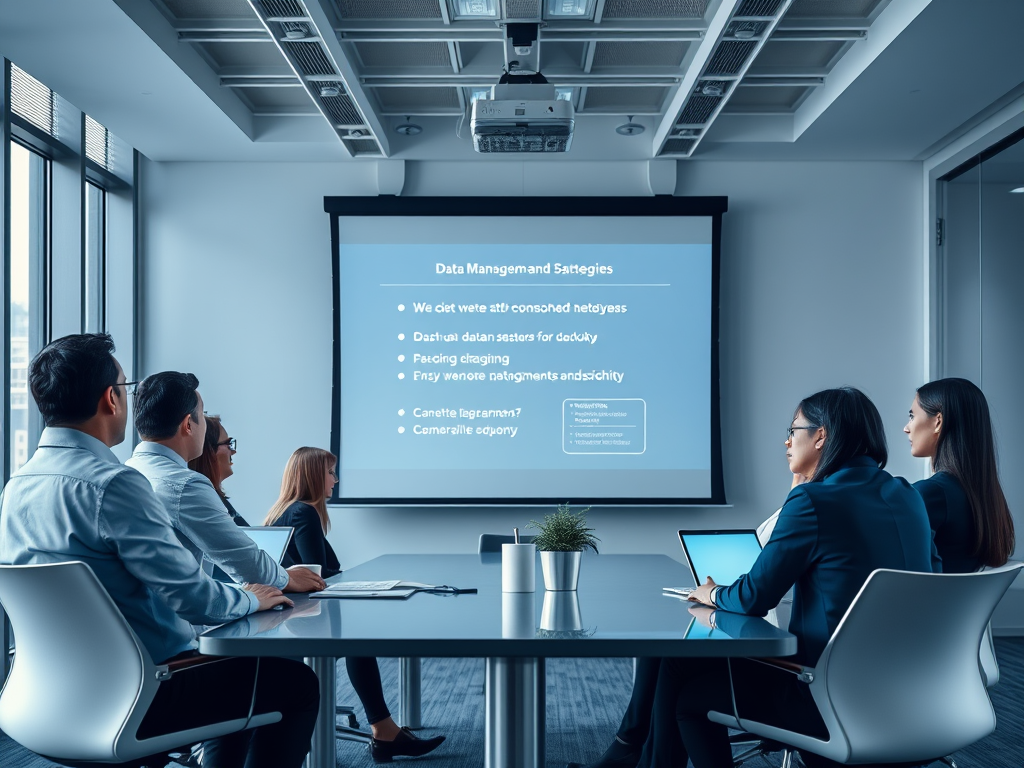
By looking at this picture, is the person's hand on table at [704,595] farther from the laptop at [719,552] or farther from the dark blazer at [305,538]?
the dark blazer at [305,538]

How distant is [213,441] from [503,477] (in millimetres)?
2659

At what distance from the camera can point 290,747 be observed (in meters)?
2.20

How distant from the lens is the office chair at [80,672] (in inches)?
72.9

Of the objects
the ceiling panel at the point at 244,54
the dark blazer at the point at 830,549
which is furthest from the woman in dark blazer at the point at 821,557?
the ceiling panel at the point at 244,54

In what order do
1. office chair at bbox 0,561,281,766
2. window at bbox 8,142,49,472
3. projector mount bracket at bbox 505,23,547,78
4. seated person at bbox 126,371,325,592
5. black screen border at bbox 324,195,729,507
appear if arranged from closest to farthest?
office chair at bbox 0,561,281,766 → seated person at bbox 126,371,325,592 → projector mount bracket at bbox 505,23,547,78 → window at bbox 8,142,49,472 → black screen border at bbox 324,195,729,507

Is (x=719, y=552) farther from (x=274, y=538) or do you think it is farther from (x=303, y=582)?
(x=274, y=538)

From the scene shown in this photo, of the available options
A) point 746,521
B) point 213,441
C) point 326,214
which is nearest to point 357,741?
point 213,441

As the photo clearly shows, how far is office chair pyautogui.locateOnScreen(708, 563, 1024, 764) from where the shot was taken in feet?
6.24

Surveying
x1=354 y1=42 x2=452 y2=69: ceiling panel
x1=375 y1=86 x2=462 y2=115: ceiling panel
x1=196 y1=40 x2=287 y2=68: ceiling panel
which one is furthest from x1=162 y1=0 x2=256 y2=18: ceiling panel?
x1=375 y1=86 x2=462 y2=115: ceiling panel

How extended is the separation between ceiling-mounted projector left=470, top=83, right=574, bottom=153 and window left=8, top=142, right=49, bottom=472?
2517mm

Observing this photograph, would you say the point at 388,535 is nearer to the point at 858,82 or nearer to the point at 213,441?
the point at 213,441

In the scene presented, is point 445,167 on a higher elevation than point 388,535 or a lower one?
higher

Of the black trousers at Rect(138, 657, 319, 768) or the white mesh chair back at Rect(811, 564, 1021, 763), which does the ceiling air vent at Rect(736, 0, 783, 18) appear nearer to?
the white mesh chair back at Rect(811, 564, 1021, 763)

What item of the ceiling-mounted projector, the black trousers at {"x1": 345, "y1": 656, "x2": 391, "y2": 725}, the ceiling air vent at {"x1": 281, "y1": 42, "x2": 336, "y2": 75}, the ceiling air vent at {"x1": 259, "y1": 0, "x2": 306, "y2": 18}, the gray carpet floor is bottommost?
the gray carpet floor
